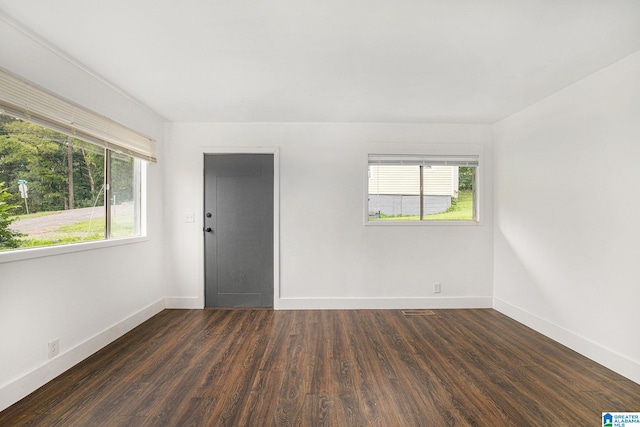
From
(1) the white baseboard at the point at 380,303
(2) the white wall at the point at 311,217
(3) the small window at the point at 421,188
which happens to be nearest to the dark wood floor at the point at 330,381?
(1) the white baseboard at the point at 380,303

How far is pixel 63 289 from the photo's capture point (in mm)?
2410

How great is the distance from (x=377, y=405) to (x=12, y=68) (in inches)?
128

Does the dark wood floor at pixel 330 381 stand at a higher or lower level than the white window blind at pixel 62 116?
lower

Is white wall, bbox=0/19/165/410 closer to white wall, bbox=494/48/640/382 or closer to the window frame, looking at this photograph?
the window frame

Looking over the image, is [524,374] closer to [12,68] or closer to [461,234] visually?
[461,234]

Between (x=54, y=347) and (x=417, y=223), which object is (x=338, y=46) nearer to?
(x=417, y=223)

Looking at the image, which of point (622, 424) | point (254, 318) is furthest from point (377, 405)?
point (254, 318)

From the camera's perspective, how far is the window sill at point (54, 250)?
199 centimetres

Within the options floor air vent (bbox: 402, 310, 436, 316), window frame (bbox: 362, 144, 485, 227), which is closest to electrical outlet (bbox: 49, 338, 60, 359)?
window frame (bbox: 362, 144, 485, 227)

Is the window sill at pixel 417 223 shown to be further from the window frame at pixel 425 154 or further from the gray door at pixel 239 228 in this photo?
the gray door at pixel 239 228

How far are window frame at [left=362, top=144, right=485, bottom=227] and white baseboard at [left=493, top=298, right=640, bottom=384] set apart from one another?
121 cm

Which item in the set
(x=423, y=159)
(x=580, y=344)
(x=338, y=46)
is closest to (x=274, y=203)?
(x=423, y=159)

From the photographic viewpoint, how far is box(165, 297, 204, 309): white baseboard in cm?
404

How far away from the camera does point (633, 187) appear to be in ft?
7.73
